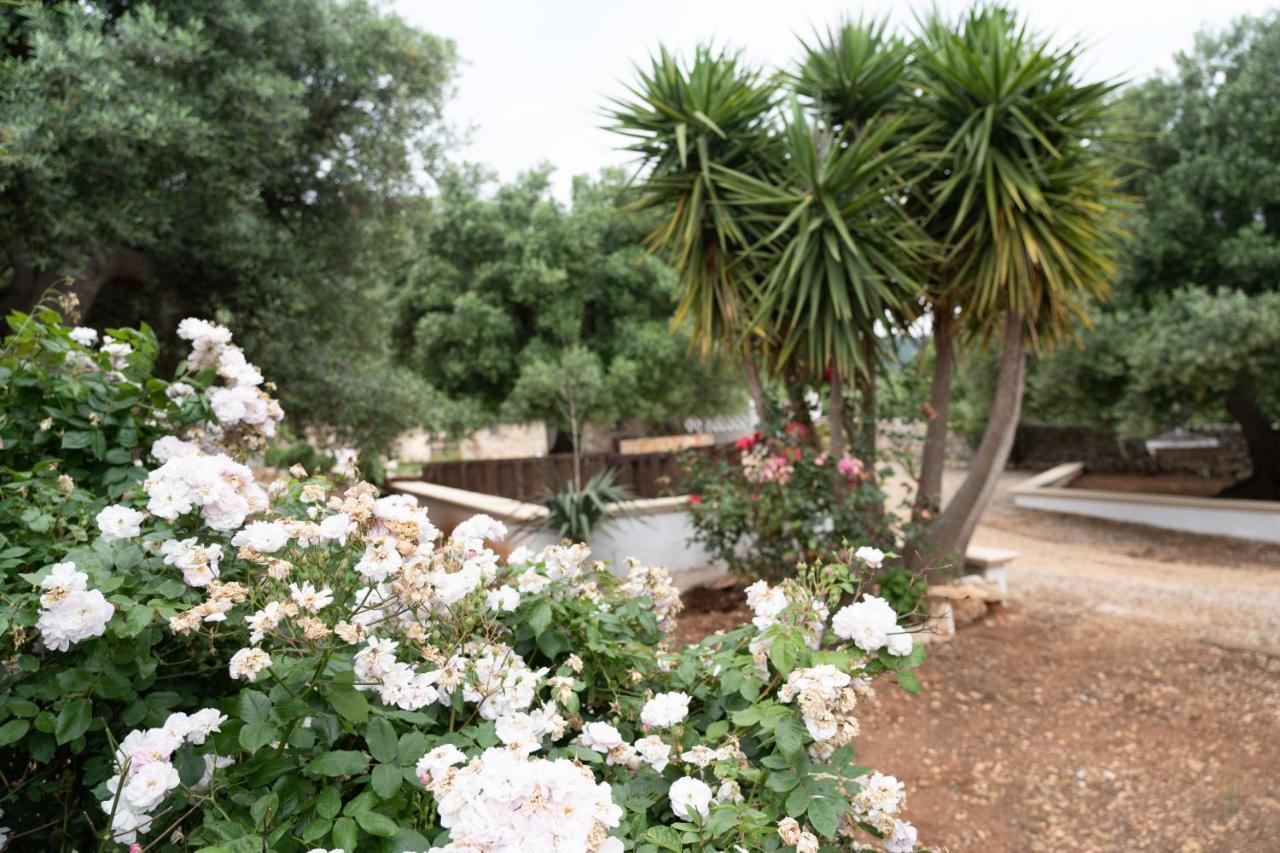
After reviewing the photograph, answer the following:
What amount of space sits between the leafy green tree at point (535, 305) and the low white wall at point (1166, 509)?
542cm

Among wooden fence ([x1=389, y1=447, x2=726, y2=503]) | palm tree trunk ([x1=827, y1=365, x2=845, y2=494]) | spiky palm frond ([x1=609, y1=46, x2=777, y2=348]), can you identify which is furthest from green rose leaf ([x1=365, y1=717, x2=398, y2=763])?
wooden fence ([x1=389, y1=447, x2=726, y2=503])

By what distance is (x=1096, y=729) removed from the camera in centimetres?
344

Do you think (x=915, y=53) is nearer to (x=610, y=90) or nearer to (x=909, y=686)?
(x=610, y=90)

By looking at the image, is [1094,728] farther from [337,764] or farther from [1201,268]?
[1201,268]

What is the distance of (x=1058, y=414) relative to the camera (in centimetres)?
1114

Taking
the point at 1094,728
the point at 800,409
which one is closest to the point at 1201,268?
the point at 800,409

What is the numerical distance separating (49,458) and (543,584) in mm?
1096

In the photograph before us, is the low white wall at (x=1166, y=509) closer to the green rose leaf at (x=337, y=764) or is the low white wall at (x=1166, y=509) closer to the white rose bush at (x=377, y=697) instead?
the white rose bush at (x=377, y=697)

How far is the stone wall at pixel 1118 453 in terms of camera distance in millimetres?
13320

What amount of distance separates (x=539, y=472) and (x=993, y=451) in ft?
11.9

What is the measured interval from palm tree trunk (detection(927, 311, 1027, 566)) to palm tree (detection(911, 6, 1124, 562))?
1cm

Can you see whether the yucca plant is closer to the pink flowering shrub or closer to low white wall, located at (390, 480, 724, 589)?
low white wall, located at (390, 480, 724, 589)

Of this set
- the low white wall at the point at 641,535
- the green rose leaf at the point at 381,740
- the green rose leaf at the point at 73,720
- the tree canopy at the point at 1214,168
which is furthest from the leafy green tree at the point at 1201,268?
the green rose leaf at the point at 73,720

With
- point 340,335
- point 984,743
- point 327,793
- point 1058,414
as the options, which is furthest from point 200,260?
point 1058,414
